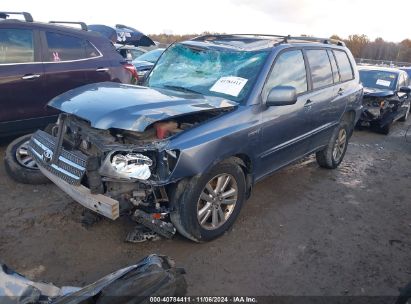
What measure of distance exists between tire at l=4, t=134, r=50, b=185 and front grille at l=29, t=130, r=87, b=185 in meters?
0.72

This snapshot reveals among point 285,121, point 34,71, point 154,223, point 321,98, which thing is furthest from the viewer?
point 34,71

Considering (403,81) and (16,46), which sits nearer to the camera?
(16,46)

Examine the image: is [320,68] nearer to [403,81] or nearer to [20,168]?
[20,168]

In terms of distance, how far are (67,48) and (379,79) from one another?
25.0 ft

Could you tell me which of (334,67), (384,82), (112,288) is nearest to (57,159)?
(112,288)

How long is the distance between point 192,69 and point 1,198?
253 cm

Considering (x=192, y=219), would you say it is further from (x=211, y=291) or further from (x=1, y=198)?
(x=1, y=198)

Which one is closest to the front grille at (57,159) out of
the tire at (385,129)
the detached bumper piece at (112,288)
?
the detached bumper piece at (112,288)

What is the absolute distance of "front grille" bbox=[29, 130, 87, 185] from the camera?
314 centimetres

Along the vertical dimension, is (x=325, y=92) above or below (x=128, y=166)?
above

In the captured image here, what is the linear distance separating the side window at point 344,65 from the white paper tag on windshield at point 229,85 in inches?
87.6

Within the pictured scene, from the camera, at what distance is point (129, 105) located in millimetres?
3139

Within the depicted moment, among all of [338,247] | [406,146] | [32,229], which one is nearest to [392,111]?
[406,146]

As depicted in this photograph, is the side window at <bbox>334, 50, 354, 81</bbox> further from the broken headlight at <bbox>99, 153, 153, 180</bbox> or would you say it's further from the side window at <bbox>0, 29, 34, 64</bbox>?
the side window at <bbox>0, 29, 34, 64</bbox>
